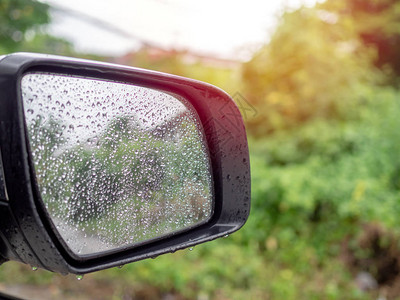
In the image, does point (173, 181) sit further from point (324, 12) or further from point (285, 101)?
point (324, 12)

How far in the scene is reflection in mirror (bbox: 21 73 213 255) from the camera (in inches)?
31.4

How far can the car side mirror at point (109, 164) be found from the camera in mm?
733

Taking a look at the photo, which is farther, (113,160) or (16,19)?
(16,19)

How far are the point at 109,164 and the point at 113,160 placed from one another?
1cm

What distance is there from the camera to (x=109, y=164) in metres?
0.91

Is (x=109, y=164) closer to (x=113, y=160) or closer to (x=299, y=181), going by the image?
(x=113, y=160)

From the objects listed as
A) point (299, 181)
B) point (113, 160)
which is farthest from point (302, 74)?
point (113, 160)

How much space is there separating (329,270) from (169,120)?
4.00 meters

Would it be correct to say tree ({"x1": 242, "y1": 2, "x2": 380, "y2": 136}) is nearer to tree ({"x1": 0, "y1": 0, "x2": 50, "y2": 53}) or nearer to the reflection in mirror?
tree ({"x1": 0, "y1": 0, "x2": 50, "y2": 53})

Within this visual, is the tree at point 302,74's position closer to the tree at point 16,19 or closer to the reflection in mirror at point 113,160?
the tree at point 16,19

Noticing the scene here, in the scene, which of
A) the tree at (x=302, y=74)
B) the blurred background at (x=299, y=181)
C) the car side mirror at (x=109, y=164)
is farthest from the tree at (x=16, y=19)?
the car side mirror at (x=109, y=164)

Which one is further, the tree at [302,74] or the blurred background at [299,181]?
the tree at [302,74]

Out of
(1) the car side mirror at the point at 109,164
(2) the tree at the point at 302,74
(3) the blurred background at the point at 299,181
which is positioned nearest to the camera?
(1) the car side mirror at the point at 109,164

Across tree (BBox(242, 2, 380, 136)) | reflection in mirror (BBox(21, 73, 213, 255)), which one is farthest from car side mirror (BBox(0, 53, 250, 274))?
tree (BBox(242, 2, 380, 136))
